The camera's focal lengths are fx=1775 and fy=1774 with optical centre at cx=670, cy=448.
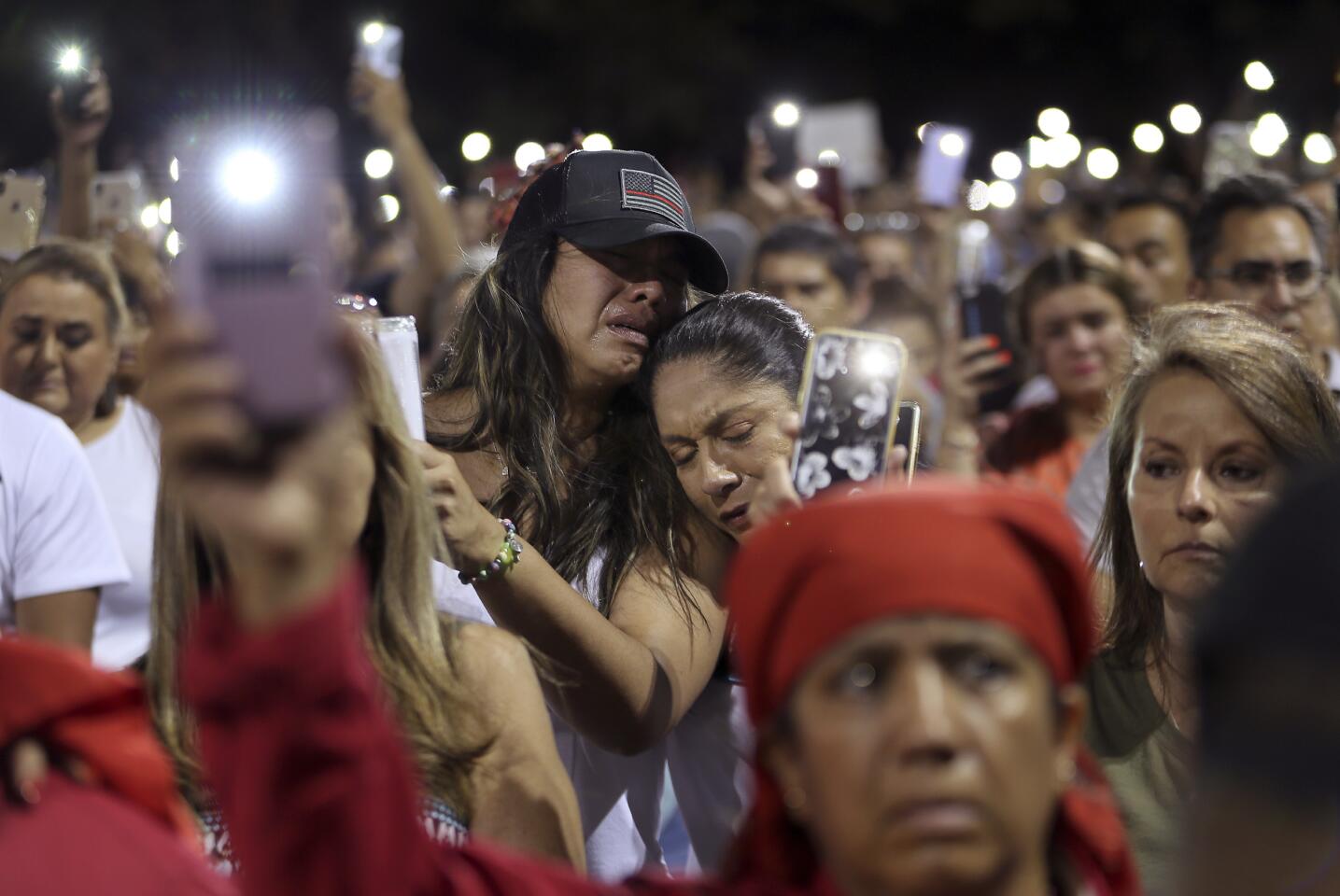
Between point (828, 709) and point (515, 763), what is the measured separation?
3.25ft

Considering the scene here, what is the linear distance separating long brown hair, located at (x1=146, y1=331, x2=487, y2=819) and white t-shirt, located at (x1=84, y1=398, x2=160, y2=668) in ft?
5.24

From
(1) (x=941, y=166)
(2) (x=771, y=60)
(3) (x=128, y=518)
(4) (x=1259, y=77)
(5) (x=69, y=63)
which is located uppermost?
(2) (x=771, y=60)

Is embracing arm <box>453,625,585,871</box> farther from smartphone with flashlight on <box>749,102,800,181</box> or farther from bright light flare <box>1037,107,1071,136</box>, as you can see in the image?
bright light flare <box>1037,107,1071,136</box>

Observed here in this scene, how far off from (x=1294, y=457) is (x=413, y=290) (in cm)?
463

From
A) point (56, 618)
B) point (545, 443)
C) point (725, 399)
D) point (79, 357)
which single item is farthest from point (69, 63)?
point (725, 399)

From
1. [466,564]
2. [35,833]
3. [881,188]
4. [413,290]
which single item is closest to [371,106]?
[413,290]

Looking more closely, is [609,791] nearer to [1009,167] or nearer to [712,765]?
[712,765]

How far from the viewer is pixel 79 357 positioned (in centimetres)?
469

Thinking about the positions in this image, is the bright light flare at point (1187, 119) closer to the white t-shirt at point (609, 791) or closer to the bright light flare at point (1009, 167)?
the bright light flare at point (1009, 167)

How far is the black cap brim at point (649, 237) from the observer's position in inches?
133

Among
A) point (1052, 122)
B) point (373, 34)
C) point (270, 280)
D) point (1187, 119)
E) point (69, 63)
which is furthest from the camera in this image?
point (1052, 122)

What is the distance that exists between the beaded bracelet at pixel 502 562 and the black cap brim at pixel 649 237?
2.59ft

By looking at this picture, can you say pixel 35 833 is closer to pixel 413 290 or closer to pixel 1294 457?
pixel 1294 457

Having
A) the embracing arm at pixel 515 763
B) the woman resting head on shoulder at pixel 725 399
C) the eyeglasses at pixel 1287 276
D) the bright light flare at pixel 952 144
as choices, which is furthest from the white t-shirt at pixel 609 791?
the bright light flare at pixel 952 144
